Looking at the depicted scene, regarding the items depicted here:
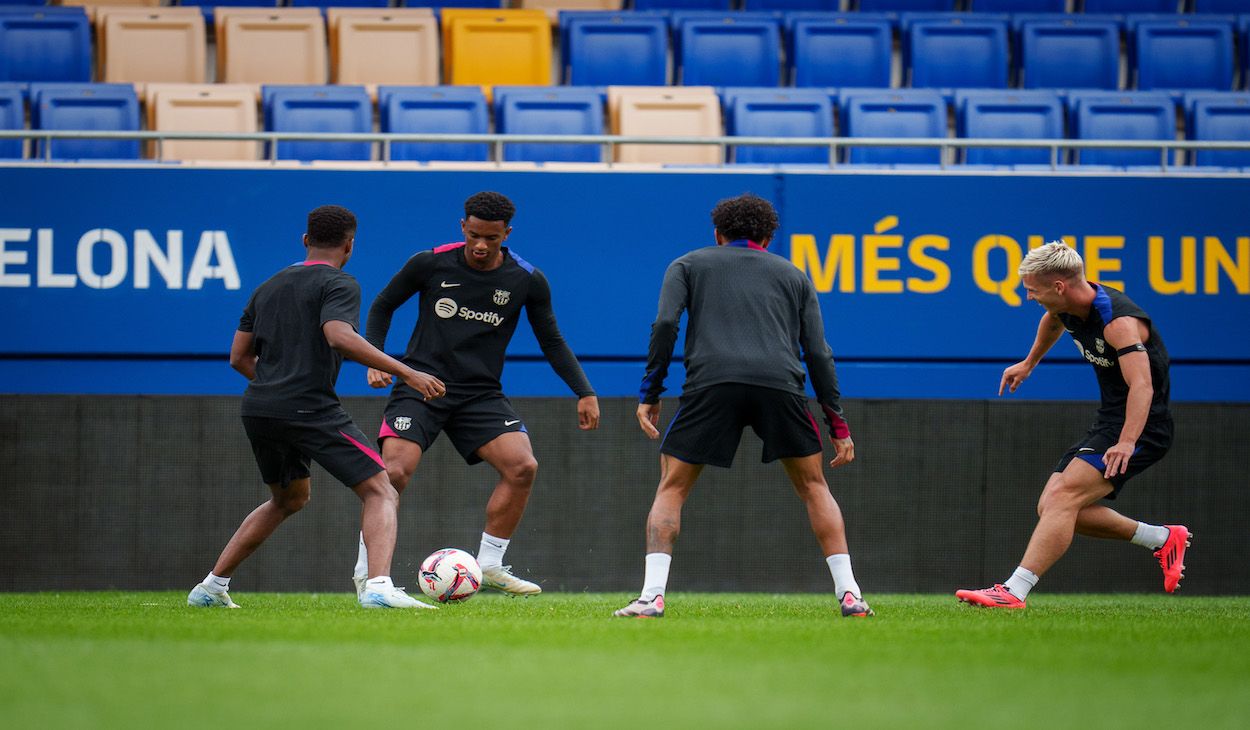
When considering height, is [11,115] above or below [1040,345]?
above

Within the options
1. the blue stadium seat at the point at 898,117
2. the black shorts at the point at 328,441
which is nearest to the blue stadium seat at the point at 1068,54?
the blue stadium seat at the point at 898,117

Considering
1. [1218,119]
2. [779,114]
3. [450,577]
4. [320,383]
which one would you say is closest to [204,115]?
[779,114]

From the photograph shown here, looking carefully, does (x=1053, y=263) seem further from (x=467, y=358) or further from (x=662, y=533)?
(x=467, y=358)

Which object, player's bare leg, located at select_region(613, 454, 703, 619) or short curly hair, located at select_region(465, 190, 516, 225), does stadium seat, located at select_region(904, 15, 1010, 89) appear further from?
player's bare leg, located at select_region(613, 454, 703, 619)

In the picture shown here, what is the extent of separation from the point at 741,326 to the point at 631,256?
13.5 feet

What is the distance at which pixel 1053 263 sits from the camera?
22.3 ft

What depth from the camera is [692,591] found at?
10.0 meters

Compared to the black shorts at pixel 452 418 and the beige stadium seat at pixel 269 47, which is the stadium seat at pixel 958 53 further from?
the black shorts at pixel 452 418

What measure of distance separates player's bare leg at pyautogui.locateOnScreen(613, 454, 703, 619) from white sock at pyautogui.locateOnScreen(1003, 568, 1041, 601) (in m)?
1.67

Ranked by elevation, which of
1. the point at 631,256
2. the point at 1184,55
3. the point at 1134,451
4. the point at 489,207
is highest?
the point at 1184,55

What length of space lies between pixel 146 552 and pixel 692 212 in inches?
169

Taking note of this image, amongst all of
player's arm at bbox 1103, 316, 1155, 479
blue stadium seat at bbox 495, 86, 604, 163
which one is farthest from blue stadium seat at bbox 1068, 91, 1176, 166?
player's arm at bbox 1103, 316, 1155, 479

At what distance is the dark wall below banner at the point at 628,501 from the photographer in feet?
32.3

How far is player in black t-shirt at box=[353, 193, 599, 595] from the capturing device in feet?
24.3
